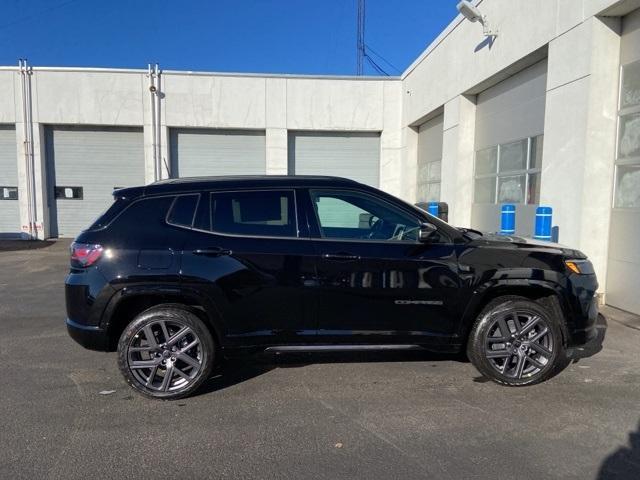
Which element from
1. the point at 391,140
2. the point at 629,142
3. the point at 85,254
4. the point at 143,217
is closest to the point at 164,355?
the point at 85,254

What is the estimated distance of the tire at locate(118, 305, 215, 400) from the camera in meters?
3.88

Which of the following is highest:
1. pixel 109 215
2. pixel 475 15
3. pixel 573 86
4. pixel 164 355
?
pixel 475 15

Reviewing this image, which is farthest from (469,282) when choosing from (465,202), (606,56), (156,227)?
(465,202)

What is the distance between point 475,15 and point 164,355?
30.3ft

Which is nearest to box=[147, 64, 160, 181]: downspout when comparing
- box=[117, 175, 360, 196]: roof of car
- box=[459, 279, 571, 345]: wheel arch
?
box=[117, 175, 360, 196]: roof of car

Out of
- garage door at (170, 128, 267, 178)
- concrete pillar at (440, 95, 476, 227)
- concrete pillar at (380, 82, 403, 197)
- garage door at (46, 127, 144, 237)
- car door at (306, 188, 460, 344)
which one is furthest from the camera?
concrete pillar at (380, 82, 403, 197)

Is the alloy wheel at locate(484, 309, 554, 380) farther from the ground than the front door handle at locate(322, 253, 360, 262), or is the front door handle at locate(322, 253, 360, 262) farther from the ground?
the front door handle at locate(322, 253, 360, 262)

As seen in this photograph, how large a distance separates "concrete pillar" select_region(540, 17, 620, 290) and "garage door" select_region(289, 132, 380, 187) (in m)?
9.45

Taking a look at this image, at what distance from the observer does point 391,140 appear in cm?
1638

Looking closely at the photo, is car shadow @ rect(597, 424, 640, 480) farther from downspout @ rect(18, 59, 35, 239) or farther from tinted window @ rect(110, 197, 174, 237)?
downspout @ rect(18, 59, 35, 239)

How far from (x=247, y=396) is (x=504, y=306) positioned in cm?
237

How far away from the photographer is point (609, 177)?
695cm

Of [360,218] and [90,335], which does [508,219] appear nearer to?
[360,218]

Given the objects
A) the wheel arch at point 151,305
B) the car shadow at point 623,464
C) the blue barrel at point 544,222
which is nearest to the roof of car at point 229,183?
the wheel arch at point 151,305
